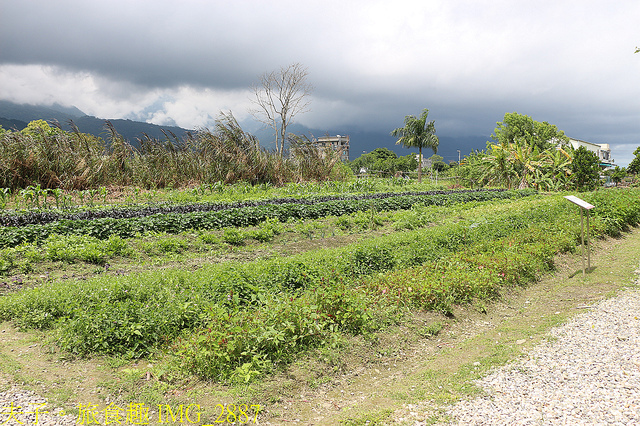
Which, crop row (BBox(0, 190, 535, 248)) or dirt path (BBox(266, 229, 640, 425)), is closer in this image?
dirt path (BBox(266, 229, 640, 425))

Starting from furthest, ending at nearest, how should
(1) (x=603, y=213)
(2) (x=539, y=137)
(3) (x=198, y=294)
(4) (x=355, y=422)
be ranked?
(2) (x=539, y=137) → (1) (x=603, y=213) → (3) (x=198, y=294) → (4) (x=355, y=422)

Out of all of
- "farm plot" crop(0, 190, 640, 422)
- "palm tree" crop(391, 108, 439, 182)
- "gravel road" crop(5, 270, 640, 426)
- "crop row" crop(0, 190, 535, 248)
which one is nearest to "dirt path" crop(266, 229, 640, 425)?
"gravel road" crop(5, 270, 640, 426)

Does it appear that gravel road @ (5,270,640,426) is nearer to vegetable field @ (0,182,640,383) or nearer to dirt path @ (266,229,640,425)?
dirt path @ (266,229,640,425)

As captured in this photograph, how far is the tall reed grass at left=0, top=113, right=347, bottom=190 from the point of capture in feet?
45.2

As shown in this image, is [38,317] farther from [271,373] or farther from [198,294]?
[271,373]

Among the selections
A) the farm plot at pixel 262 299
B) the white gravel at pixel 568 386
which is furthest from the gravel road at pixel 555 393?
the farm plot at pixel 262 299

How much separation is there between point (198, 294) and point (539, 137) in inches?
1982

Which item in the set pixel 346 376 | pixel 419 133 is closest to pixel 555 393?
pixel 346 376

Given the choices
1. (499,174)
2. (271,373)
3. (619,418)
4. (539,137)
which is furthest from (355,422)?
(539,137)

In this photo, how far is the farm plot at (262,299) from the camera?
3.82 m

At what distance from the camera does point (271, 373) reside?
3.69m

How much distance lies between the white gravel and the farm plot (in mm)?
1401

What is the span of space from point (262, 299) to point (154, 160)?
1461 centimetres

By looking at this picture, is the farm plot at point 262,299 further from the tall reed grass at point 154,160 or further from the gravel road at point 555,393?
the tall reed grass at point 154,160
